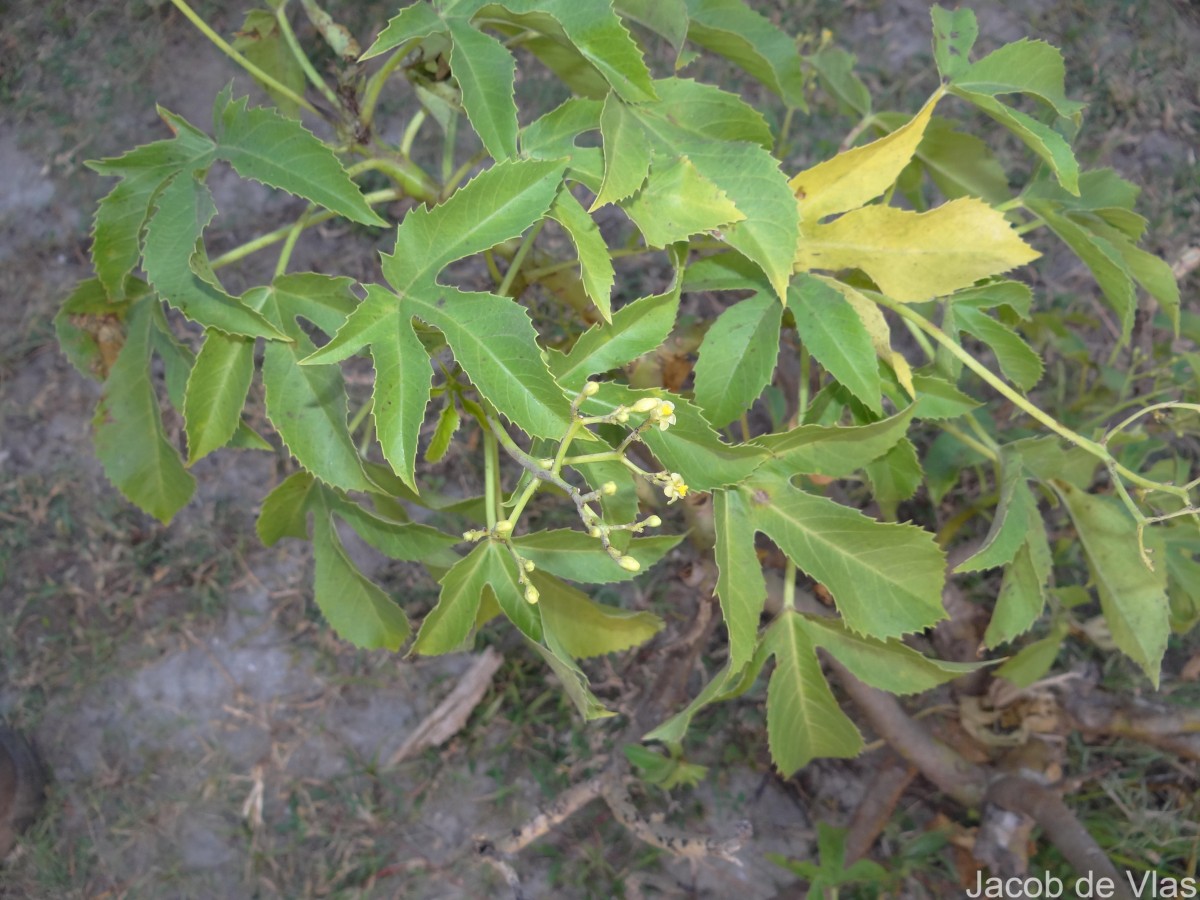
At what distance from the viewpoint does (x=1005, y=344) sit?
1.12m

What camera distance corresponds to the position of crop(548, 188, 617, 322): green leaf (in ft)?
2.97

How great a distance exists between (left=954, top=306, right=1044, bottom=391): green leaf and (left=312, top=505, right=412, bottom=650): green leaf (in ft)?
2.57

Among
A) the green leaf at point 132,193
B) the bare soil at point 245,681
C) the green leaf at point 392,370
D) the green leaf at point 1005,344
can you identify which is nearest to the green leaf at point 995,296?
the green leaf at point 1005,344

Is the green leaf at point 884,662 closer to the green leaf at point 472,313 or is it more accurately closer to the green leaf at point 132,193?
the green leaf at point 472,313

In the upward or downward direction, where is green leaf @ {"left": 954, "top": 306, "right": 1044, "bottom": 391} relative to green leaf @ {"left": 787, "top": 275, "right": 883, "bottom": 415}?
downward

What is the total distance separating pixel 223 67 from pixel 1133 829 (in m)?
2.60

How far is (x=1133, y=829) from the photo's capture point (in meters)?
1.78

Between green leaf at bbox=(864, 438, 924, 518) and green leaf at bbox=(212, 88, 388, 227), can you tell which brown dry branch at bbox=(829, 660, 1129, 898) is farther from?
green leaf at bbox=(212, 88, 388, 227)

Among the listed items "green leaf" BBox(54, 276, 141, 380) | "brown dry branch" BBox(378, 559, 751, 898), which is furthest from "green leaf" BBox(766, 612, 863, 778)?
"green leaf" BBox(54, 276, 141, 380)

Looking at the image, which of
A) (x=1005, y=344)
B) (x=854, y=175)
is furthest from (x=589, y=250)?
(x=1005, y=344)

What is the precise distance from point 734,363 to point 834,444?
143 millimetres

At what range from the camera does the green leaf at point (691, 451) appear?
95 cm

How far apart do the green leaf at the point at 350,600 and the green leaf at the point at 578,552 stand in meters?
0.28

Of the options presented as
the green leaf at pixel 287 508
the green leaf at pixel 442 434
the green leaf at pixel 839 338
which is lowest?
the green leaf at pixel 287 508
